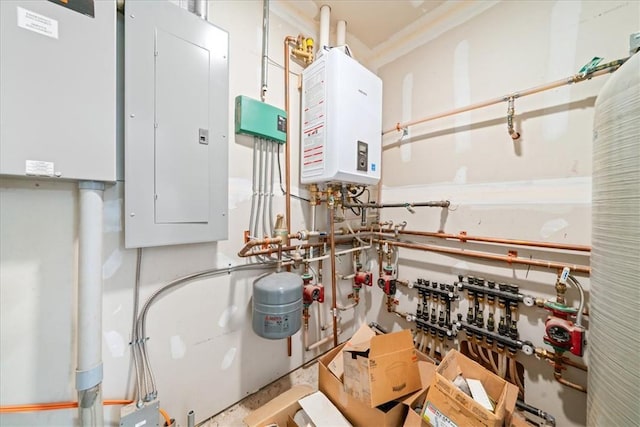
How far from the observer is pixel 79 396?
2.71 feet

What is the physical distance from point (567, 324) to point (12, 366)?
2314 mm

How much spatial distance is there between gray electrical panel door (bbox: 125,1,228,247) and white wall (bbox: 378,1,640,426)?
4.77ft

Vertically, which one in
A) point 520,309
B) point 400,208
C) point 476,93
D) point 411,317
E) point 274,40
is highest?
point 274,40

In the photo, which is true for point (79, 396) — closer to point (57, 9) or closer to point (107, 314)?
point (107, 314)

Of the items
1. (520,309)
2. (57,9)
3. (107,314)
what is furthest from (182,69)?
(520,309)

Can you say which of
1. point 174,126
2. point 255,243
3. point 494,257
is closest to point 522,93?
point 494,257

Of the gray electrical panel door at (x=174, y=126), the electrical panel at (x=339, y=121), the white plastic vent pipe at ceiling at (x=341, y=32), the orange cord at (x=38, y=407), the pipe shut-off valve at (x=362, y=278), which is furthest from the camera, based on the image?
the pipe shut-off valve at (x=362, y=278)

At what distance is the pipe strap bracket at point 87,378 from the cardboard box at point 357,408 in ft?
3.28

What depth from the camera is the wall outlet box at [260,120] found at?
1.26m

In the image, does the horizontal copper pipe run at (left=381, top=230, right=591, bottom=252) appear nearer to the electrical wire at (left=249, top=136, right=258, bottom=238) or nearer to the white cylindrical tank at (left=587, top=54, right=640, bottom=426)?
the white cylindrical tank at (left=587, top=54, right=640, bottom=426)

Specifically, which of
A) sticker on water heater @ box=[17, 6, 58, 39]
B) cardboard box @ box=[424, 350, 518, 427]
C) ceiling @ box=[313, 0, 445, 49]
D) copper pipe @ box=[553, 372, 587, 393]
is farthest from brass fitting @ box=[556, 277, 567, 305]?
sticker on water heater @ box=[17, 6, 58, 39]

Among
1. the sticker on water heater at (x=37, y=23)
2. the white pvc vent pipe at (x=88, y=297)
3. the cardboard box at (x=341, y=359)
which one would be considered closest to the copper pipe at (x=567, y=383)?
the cardboard box at (x=341, y=359)

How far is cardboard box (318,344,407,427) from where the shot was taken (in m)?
1.03

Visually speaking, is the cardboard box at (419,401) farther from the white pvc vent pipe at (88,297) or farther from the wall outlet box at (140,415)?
the white pvc vent pipe at (88,297)
